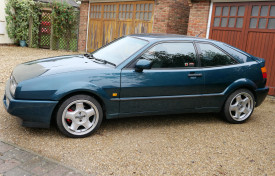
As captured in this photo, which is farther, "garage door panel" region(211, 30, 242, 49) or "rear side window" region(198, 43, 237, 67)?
"garage door panel" region(211, 30, 242, 49)

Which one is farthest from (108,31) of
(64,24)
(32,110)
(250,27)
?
(32,110)

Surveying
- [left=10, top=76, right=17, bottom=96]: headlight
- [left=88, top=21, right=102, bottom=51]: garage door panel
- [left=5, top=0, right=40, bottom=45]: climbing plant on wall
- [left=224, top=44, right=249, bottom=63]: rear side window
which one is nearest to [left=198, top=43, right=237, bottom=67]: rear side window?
[left=224, top=44, right=249, bottom=63]: rear side window

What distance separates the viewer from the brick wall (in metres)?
9.77

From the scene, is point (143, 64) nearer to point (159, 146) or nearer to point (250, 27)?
point (159, 146)

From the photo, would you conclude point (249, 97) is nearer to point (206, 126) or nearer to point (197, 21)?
point (206, 126)

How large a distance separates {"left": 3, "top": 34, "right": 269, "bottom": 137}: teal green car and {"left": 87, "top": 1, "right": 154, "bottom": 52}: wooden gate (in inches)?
296

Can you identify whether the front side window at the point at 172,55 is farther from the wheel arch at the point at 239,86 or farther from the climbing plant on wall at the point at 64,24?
the climbing plant on wall at the point at 64,24

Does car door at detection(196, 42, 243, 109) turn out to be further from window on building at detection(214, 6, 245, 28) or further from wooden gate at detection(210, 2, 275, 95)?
window on building at detection(214, 6, 245, 28)

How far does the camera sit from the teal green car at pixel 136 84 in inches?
152

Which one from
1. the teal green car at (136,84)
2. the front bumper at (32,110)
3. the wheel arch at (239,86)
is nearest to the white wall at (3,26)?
the teal green car at (136,84)

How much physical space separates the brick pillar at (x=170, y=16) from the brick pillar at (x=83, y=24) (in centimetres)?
554

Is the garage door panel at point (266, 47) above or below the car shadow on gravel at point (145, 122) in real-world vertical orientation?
above

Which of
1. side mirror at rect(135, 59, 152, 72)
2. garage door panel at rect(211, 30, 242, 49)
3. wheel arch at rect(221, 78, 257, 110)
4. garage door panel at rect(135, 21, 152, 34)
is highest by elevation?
garage door panel at rect(135, 21, 152, 34)

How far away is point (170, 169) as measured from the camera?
3389 millimetres
